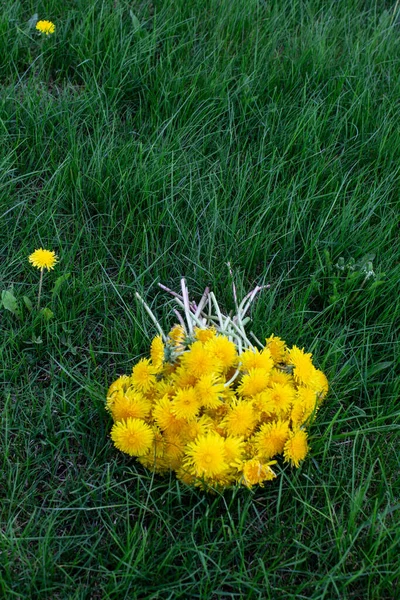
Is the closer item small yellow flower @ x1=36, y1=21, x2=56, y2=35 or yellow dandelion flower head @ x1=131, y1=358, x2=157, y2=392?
yellow dandelion flower head @ x1=131, y1=358, x2=157, y2=392

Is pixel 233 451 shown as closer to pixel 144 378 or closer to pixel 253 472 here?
pixel 253 472

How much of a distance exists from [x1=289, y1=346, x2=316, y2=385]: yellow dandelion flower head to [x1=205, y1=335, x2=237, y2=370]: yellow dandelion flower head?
163mm

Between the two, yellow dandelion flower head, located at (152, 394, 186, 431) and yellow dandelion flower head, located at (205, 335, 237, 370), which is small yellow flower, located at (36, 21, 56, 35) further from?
yellow dandelion flower head, located at (152, 394, 186, 431)

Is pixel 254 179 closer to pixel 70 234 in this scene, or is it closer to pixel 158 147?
pixel 158 147

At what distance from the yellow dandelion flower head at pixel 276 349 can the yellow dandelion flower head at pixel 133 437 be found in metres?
0.40

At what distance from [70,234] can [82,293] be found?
0.89 feet

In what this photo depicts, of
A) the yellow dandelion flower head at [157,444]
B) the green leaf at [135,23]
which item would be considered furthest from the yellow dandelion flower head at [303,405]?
the green leaf at [135,23]

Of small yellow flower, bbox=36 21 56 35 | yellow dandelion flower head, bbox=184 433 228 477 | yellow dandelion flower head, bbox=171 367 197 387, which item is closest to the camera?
yellow dandelion flower head, bbox=184 433 228 477

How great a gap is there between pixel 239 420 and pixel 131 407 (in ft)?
0.87

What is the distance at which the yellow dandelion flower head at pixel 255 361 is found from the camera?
5.82ft

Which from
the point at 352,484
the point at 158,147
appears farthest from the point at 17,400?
the point at 158,147

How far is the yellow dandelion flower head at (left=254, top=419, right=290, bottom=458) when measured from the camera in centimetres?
171

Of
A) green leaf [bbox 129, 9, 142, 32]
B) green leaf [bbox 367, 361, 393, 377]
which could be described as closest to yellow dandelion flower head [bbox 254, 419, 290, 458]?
green leaf [bbox 367, 361, 393, 377]

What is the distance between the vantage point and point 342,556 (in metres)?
1.65
